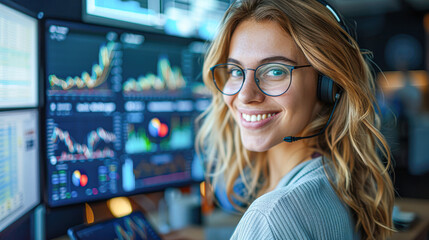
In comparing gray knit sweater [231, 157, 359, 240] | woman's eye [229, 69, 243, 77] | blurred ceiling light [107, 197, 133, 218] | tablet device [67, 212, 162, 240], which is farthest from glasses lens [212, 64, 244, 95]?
blurred ceiling light [107, 197, 133, 218]

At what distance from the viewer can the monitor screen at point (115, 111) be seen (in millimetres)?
1052

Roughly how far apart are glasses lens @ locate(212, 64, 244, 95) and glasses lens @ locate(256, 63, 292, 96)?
0.07 meters

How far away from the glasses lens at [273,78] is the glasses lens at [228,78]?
7 centimetres

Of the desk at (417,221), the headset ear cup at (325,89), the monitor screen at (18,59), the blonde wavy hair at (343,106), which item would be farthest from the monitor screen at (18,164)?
the desk at (417,221)

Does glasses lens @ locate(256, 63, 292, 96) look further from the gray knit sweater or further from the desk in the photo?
the desk

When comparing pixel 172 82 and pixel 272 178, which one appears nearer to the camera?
pixel 272 178

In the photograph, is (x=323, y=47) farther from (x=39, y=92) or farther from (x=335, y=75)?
(x=39, y=92)

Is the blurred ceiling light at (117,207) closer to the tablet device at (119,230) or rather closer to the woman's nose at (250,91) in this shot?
the tablet device at (119,230)

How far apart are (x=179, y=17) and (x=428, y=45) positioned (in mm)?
6298

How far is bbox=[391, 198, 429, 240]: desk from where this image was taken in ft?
4.29

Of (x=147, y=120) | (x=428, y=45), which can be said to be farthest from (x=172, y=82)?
(x=428, y=45)

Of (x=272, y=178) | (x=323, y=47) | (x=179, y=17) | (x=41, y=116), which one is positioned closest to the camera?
(x=323, y=47)

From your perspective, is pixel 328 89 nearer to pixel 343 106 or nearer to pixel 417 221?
pixel 343 106

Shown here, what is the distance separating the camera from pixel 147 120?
1.23 meters
